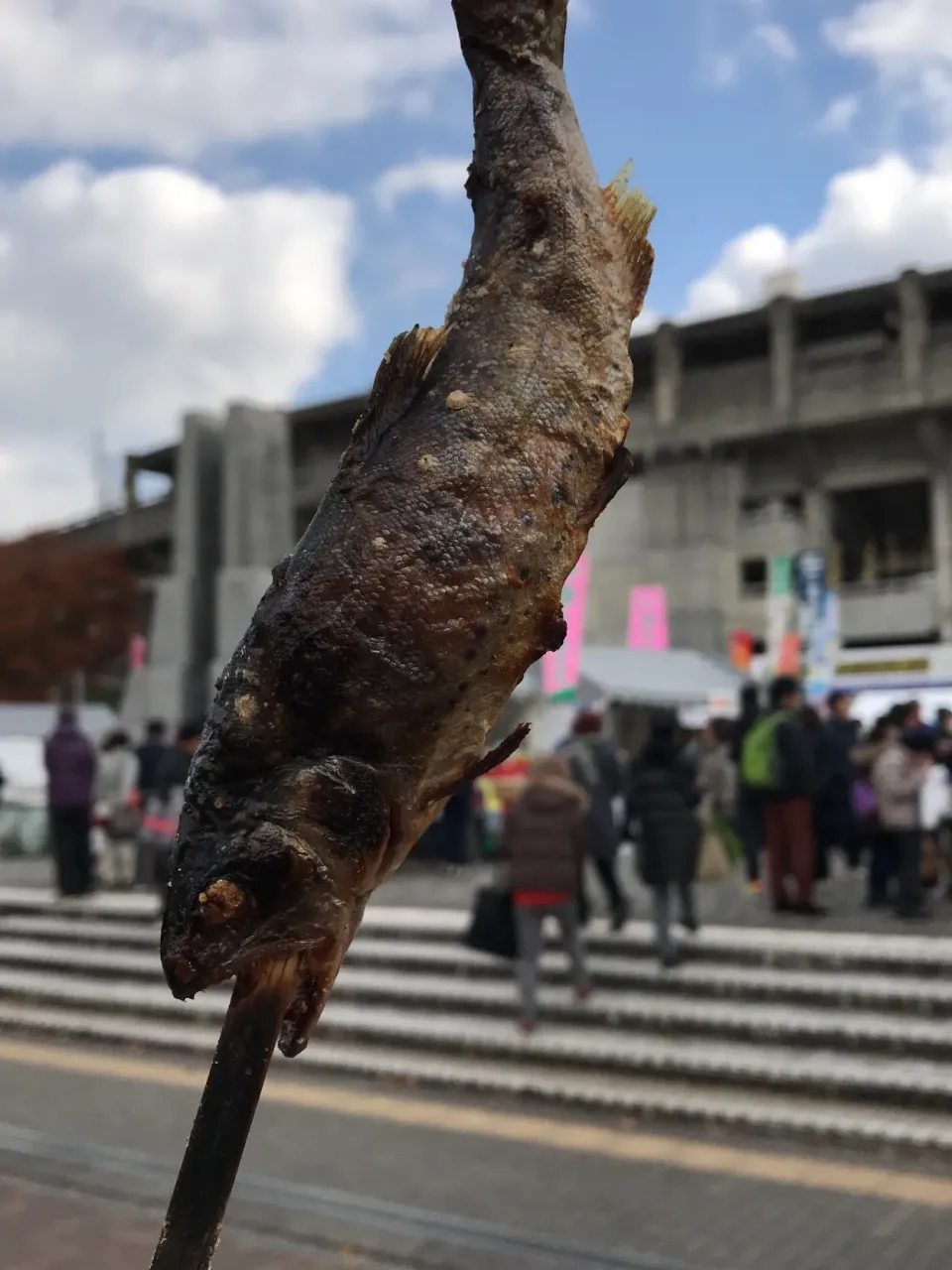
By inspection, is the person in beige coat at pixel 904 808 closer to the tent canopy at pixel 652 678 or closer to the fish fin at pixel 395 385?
the fish fin at pixel 395 385

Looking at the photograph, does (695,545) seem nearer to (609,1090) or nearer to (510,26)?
(609,1090)

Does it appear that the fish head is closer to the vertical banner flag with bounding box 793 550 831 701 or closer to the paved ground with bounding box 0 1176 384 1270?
the paved ground with bounding box 0 1176 384 1270

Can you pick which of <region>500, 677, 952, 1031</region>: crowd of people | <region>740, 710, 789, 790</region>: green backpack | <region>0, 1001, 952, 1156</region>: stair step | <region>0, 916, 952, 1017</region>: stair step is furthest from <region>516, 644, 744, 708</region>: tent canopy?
<region>0, 1001, 952, 1156</region>: stair step

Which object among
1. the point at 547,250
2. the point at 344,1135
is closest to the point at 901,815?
the point at 344,1135

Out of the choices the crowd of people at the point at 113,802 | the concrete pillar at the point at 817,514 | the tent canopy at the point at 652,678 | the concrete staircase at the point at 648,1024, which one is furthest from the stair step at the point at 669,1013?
the concrete pillar at the point at 817,514

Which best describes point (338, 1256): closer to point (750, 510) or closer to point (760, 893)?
point (760, 893)

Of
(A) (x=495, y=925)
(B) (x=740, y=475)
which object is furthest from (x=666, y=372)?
(A) (x=495, y=925)

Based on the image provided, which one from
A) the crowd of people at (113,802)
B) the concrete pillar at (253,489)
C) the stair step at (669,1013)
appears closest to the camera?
the stair step at (669,1013)
